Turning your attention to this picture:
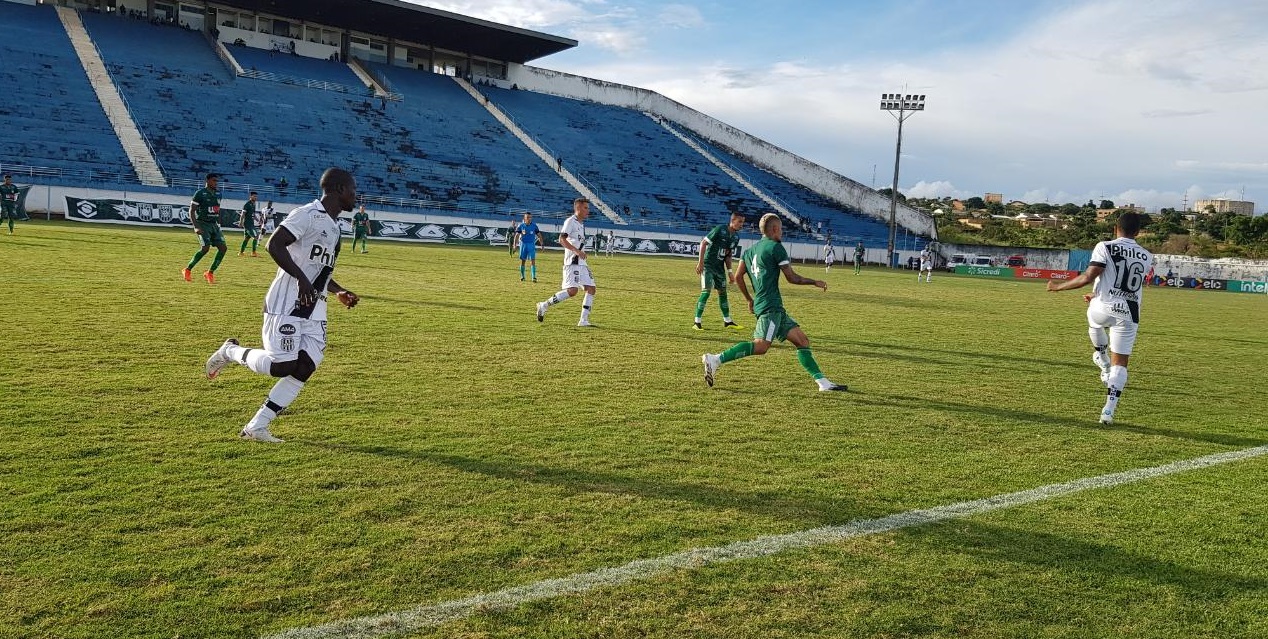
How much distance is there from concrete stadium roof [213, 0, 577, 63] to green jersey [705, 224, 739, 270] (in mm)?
45235

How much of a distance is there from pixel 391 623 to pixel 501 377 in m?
5.42

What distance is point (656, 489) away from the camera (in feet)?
17.9

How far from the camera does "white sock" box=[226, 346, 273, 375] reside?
20.0 ft

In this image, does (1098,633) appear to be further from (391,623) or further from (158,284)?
(158,284)

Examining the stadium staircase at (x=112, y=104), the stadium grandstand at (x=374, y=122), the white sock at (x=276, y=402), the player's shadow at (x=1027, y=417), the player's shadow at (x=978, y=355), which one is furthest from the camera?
the stadium grandstand at (x=374, y=122)

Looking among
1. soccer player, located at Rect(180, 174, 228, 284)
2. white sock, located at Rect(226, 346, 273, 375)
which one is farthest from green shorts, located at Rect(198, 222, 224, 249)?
white sock, located at Rect(226, 346, 273, 375)

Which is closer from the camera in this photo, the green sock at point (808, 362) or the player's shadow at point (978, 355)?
the green sock at point (808, 362)

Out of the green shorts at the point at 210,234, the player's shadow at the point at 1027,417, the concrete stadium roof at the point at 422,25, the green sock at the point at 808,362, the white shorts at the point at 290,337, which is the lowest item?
the player's shadow at the point at 1027,417

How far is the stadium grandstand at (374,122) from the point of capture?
140 feet

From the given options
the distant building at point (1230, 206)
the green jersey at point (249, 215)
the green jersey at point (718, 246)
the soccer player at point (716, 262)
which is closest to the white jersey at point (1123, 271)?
the soccer player at point (716, 262)

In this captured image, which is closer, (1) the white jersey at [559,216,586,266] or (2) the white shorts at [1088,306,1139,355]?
(2) the white shorts at [1088,306,1139,355]

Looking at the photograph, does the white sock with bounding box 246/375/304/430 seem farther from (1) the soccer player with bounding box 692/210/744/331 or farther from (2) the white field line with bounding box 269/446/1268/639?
(1) the soccer player with bounding box 692/210/744/331

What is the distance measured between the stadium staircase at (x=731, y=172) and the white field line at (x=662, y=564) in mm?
54036

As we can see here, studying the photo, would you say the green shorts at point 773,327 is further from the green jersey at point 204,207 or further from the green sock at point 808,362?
the green jersey at point 204,207
